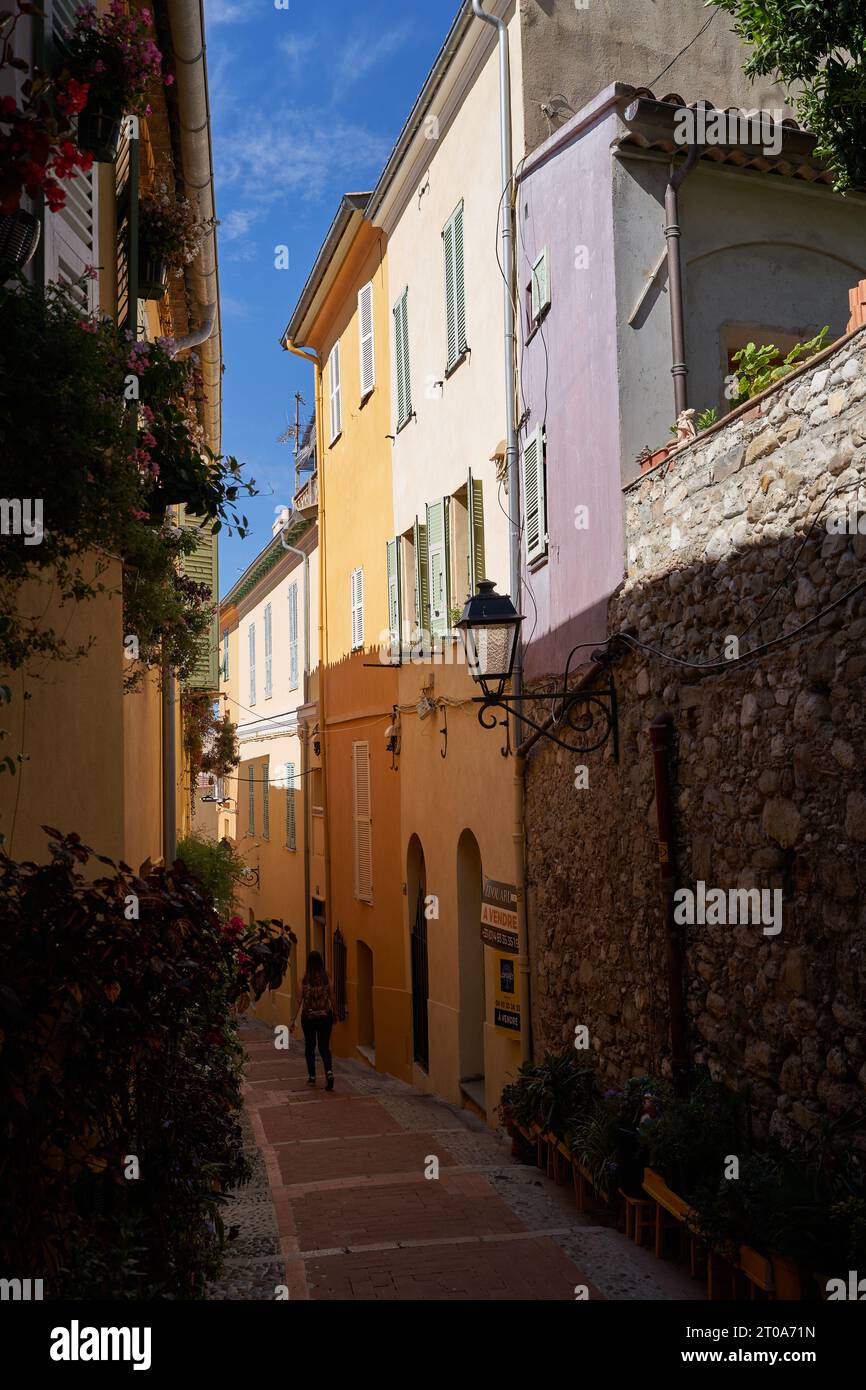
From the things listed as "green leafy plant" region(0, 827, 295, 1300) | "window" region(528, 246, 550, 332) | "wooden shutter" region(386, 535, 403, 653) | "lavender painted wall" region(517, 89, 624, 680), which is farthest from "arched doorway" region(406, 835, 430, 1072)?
"green leafy plant" region(0, 827, 295, 1300)

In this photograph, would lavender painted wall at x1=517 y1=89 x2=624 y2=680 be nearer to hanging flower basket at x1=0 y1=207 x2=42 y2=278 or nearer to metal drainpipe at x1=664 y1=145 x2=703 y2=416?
metal drainpipe at x1=664 y1=145 x2=703 y2=416

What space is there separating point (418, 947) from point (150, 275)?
903 cm

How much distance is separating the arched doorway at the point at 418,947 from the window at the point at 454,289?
5946mm

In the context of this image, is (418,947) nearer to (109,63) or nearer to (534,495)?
(534,495)

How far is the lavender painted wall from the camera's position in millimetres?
8633

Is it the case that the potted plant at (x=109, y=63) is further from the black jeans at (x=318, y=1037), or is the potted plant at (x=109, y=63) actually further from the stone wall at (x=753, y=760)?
the black jeans at (x=318, y=1037)

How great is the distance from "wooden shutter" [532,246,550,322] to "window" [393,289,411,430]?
15.3 ft

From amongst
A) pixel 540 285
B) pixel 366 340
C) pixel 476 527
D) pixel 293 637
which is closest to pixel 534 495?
pixel 476 527

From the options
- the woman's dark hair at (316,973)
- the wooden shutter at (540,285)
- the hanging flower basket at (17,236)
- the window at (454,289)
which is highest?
the window at (454,289)

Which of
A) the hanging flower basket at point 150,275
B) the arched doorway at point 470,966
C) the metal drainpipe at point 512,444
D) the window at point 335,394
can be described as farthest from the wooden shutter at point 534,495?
the window at point 335,394

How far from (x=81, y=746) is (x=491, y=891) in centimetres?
587

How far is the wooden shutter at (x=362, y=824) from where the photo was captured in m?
16.8

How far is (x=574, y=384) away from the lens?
9297mm
